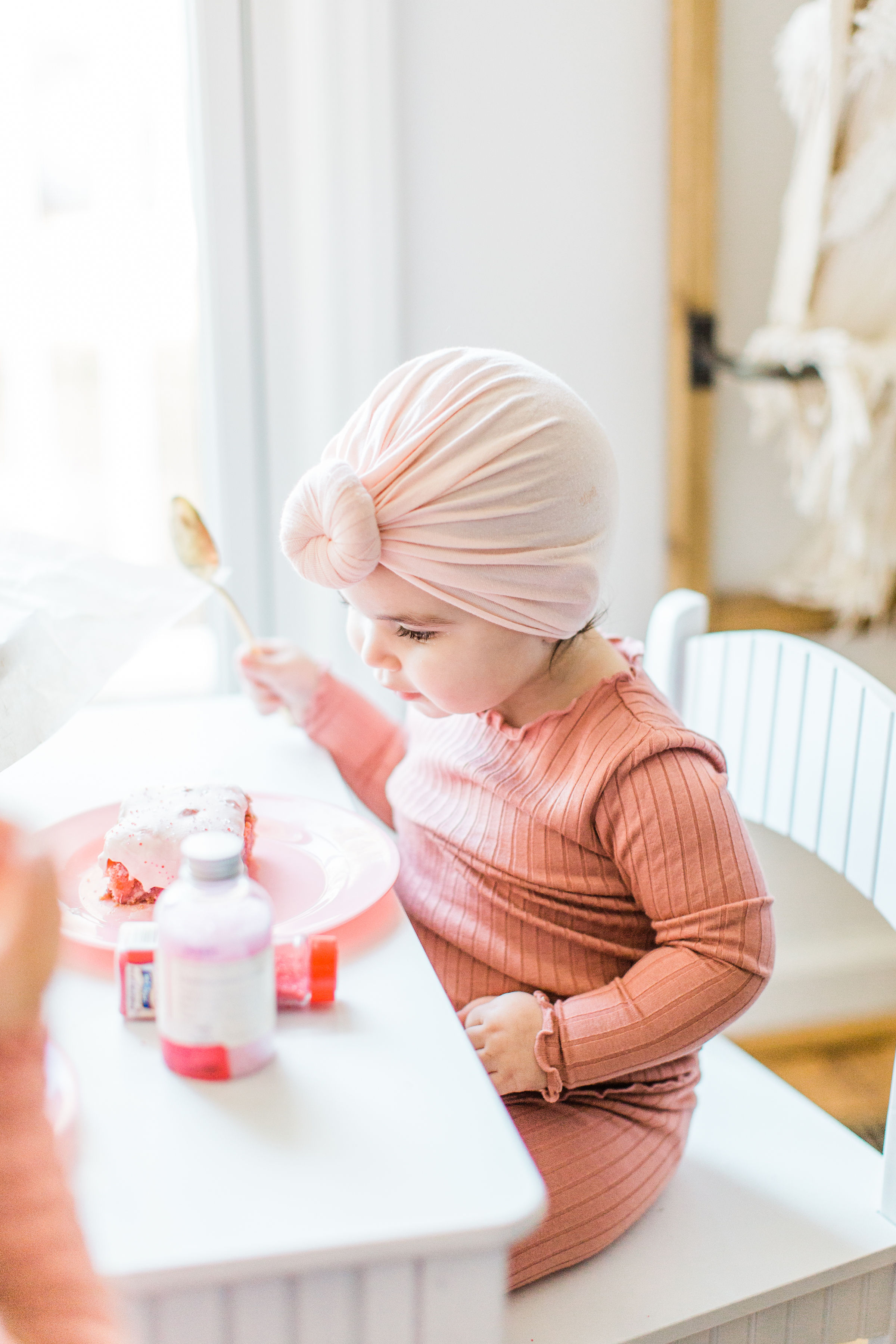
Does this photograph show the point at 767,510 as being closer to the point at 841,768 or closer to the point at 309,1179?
the point at 841,768

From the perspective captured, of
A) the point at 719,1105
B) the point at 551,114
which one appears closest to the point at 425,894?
the point at 719,1105

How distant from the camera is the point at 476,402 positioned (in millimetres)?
733

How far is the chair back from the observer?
2.87 feet

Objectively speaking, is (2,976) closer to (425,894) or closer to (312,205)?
(425,894)

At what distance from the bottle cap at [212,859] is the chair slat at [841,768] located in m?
0.57

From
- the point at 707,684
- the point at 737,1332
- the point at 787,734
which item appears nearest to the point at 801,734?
the point at 787,734

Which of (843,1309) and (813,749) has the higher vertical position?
(813,749)

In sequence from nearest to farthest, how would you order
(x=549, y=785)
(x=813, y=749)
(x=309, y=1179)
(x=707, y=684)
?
(x=309, y=1179), (x=549, y=785), (x=813, y=749), (x=707, y=684)

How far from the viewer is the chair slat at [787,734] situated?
98 cm

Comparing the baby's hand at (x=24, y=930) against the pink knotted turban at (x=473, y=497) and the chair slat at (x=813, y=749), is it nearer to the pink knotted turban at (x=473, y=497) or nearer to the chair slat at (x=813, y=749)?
the pink knotted turban at (x=473, y=497)

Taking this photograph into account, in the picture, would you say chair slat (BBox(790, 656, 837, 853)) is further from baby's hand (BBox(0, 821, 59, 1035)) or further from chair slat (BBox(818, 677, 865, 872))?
baby's hand (BBox(0, 821, 59, 1035))

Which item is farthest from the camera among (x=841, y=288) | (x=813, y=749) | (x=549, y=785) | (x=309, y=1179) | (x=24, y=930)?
(x=841, y=288)

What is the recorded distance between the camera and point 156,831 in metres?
0.72

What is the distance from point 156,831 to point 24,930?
404 mm
